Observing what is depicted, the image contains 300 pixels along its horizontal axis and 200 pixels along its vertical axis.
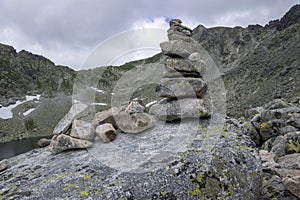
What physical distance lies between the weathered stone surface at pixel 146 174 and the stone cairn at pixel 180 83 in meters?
0.95

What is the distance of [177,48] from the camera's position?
378 inches

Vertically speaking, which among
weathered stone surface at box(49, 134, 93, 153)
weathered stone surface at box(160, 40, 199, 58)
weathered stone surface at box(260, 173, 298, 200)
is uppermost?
weathered stone surface at box(160, 40, 199, 58)

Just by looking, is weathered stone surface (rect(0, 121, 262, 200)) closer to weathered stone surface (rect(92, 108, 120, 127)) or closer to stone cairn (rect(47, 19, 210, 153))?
stone cairn (rect(47, 19, 210, 153))

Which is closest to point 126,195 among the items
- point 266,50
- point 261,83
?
point 261,83

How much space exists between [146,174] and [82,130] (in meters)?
2.83

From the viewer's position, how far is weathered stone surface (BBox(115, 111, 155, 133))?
27.3 feet

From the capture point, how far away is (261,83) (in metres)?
95.2

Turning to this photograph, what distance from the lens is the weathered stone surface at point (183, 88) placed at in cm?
907

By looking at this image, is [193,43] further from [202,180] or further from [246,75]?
[246,75]

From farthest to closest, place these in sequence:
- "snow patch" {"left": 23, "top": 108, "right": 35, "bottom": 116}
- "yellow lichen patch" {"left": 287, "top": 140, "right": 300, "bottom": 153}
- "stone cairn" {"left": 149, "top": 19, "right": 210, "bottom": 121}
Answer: "snow patch" {"left": 23, "top": 108, "right": 35, "bottom": 116}
"yellow lichen patch" {"left": 287, "top": 140, "right": 300, "bottom": 153}
"stone cairn" {"left": 149, "top": 19, "right": 210, "bottom": 121}

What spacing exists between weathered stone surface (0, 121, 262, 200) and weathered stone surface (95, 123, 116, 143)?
0.64ft

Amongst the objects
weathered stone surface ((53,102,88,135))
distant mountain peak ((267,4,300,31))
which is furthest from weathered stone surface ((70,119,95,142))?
distant mountain peak ((267,4,300,31))

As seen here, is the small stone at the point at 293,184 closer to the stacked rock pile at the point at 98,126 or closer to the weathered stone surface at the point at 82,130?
the stacked rock pile at the point at 98,126

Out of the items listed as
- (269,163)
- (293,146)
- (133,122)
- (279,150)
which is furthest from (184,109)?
(293,146)
